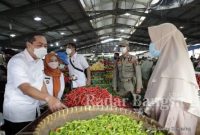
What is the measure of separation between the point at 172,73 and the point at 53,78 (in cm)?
224

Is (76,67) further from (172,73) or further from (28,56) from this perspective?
(172,73)

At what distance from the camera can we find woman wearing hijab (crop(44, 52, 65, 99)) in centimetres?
463

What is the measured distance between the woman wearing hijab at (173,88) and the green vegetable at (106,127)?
1.98 feet

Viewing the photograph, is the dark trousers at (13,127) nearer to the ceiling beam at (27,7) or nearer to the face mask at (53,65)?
the face mask at (53,65)

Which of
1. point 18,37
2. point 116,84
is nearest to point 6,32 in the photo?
point 18,37

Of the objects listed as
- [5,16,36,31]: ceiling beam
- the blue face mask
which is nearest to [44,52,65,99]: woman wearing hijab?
the blue face mask

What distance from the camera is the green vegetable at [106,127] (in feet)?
7.19

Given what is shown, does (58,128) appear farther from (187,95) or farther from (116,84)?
(116,84)

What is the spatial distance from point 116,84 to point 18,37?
42.0 ft

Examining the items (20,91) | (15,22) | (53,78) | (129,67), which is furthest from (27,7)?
(20,91)

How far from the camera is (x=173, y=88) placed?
3000mm

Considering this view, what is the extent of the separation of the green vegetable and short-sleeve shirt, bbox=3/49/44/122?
1147 millimetres

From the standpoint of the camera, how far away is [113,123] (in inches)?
93.6

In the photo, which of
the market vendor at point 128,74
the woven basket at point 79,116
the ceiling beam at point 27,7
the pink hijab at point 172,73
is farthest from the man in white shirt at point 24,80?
the ceiling beam at point 27,7
